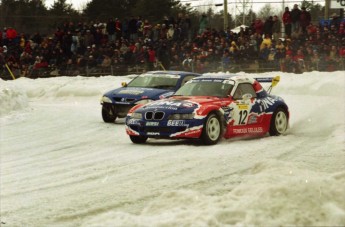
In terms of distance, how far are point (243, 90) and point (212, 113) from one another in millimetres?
1536

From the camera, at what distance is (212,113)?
13.4 metres

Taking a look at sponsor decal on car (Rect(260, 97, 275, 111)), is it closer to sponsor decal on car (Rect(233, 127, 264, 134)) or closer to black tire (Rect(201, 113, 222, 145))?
sponsor decal on car (Rect(233, 127, 264, 134))

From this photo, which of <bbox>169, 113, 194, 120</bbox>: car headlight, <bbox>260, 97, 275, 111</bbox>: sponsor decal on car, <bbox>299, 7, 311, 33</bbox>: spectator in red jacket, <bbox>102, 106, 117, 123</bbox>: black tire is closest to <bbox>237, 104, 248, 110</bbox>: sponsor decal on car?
<bbox>260, 97, 275, 111</bbox>: sponsor decal on car

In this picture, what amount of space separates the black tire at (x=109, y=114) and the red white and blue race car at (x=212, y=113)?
372cm

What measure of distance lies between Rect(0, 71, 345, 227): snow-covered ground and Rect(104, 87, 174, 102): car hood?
2.66 feet

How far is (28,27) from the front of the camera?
53500mm

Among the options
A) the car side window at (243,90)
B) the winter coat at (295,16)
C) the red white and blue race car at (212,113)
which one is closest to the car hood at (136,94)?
the red white and blue race car at (212,113)

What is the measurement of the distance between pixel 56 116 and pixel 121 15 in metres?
44.5

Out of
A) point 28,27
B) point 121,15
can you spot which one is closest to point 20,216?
point 28,27

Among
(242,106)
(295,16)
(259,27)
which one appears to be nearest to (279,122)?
(242,106)

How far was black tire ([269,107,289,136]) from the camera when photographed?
15.2 m

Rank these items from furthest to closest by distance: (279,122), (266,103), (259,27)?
(259,27), (279,122), (266,103)

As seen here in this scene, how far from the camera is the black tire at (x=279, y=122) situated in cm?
1516

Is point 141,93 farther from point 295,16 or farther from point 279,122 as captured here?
point 295,16
